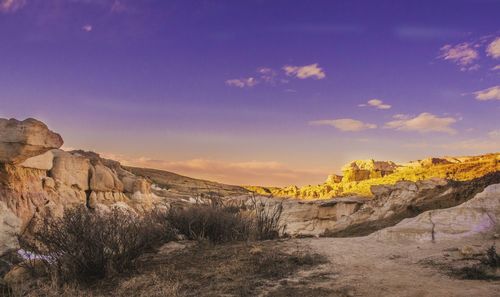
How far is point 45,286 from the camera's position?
637cm

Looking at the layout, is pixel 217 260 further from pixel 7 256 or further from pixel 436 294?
pixel 7 256

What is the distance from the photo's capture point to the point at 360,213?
20.5 meters

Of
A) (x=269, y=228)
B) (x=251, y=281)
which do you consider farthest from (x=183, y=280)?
(x=269, y=228)

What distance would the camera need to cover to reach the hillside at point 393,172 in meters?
32.9

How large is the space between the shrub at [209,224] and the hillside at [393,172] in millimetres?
17510

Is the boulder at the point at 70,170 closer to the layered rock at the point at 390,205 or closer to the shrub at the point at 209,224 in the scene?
the layered rock at the point at 390,205

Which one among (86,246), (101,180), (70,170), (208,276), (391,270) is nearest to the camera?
(391,270)

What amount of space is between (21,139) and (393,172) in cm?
4252

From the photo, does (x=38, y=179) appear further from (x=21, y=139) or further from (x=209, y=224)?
(x=209, y=224)

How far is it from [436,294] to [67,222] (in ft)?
17.8

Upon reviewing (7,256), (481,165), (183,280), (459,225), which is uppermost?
(481,165)

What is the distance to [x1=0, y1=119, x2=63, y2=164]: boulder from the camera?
60.4 ft

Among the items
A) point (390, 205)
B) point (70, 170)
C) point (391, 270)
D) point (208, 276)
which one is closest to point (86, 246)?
point (208, 276)

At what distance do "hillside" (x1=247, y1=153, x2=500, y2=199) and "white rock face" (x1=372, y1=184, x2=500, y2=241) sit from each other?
14960 millimetres
